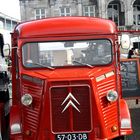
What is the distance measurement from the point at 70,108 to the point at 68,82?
1.30ft

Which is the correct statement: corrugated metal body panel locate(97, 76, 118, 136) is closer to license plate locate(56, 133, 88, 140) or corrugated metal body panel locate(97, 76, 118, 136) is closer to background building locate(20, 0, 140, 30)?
license plate locate(56, 133, 88, 140)

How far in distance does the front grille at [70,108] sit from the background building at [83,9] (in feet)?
186

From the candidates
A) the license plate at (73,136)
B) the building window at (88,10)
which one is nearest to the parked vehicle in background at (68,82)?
the license plate at (73,136)

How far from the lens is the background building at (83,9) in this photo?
210 feet

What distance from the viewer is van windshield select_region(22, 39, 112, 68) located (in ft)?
25.9

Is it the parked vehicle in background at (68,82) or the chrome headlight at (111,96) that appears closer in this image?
the parked vehicle in background at (68,82)

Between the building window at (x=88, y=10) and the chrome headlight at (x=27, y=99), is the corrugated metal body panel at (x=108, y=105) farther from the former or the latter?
the building window at (x=88, y=10)

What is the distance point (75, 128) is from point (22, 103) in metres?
0.96

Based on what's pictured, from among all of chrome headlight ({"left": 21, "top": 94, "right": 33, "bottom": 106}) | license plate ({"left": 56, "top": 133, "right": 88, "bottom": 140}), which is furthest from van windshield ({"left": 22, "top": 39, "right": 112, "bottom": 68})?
license plate ({"left": 56, "top": 133, "right": 88, "bottom": 140})

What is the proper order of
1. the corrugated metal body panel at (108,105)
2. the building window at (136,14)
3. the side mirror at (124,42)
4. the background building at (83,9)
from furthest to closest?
the building window at (136,14) → the background building at (83,9) → the side mirror at (124,42) → the corrugated metal body panel at (108,105)

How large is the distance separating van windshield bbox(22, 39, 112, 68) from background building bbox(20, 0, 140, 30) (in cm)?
5608

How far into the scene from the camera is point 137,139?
35.1 ft

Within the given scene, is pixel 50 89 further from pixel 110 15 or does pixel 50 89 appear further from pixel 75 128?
pixel 110 15

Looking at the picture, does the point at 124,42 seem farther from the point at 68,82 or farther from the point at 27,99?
the point at 27,99
